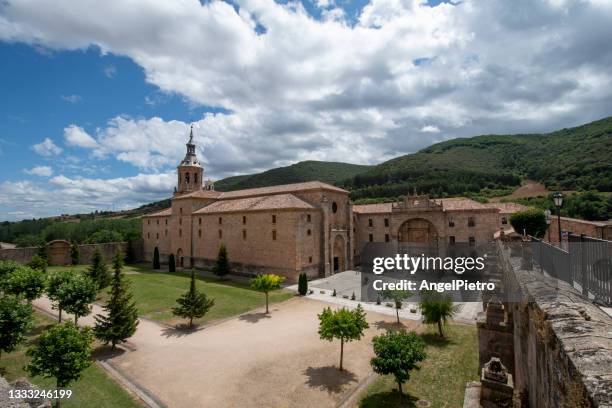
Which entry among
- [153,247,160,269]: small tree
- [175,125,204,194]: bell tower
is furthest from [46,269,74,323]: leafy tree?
[175,125,204,194]: bell tower

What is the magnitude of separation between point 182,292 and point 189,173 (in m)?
24.3

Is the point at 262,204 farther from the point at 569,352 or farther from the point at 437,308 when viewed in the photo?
the point at 569,352

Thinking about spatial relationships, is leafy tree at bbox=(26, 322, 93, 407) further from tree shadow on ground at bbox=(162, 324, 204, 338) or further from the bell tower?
the bell tower

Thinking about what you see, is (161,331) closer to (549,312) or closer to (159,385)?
(159,385)

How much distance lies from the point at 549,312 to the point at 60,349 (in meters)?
13.6

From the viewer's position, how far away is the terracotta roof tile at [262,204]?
31323 millimetres

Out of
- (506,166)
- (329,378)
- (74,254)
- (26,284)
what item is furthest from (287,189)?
(506,166)

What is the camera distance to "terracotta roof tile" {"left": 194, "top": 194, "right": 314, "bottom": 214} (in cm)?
3132

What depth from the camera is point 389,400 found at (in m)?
11.2

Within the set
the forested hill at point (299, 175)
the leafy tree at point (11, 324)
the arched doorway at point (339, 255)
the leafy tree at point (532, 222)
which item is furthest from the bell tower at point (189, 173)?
the forested hill at point (299, 175)

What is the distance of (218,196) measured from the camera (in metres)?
44.5

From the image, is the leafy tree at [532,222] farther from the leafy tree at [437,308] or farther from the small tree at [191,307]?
the small tree at [191,307]

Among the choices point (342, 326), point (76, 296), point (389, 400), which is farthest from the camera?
point (76, 296)

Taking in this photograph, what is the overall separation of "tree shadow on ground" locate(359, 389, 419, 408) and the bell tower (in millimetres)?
41153
